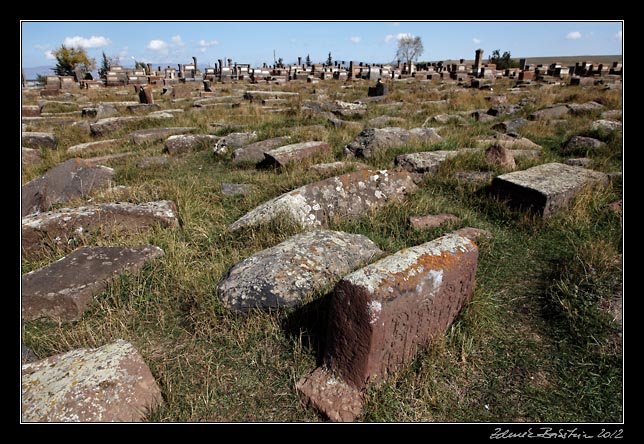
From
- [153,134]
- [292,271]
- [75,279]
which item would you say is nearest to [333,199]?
[292,271]

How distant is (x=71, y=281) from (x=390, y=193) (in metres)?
3.05

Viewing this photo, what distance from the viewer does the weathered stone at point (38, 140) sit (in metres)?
7.51

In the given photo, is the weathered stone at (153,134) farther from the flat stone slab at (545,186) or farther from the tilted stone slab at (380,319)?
the tilted stone slab at (380,319)

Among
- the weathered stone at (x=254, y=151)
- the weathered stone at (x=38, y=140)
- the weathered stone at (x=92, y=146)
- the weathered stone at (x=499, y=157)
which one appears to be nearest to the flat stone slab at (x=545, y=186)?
the weathered stone at (x=499, y=157)

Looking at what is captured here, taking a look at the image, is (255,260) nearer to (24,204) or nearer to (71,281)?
(71,281)

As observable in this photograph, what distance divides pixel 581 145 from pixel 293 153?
4596 mm

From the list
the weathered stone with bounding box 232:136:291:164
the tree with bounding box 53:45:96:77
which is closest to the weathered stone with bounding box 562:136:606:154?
the weathered stone with bounding box 232:136:291:164

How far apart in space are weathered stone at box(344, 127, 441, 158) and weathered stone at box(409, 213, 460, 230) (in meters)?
2.26

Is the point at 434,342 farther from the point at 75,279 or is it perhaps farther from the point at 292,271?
the point at 75,279

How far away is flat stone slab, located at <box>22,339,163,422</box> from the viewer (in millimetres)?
1729

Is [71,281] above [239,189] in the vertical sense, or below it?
below

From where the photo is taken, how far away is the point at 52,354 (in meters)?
2.25

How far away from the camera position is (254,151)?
20.7 ft

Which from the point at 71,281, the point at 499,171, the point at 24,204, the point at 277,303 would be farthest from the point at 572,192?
the point at 24,204
